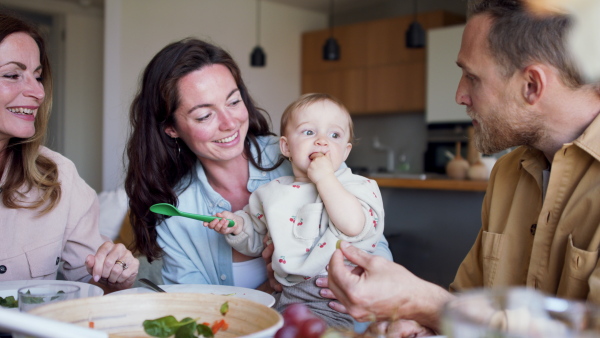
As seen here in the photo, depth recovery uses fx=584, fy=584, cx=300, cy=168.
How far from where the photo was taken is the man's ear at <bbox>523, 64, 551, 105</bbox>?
46.5 inches

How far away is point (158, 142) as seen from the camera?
6.12ft

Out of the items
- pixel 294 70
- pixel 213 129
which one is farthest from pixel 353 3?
pixel 213 129

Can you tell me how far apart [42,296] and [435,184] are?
2.84m

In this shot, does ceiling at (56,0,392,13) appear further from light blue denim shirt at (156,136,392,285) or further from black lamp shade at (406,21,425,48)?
light blue denim shirt at (156,136,392,285)

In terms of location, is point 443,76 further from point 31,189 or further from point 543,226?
point 543,226

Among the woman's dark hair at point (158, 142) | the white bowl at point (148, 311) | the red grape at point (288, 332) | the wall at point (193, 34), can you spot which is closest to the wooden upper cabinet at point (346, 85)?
the wall at point (193, 34)

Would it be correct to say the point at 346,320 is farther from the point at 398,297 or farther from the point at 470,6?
the point at 470,6

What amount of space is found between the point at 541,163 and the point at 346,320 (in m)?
0.60

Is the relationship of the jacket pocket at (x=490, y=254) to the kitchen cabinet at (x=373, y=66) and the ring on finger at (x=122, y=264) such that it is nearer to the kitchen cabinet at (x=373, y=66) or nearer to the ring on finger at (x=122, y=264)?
the ring on finger at (x=122, y=264)

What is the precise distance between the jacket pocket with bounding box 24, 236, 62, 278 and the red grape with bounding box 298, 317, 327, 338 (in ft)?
4.38

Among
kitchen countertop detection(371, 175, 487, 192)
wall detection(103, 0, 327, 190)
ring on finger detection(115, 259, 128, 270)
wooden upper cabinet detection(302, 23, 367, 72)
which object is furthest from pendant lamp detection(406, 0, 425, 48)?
ring on finger detection(115, 259, 128, 270)

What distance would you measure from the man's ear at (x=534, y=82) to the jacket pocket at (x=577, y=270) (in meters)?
0.29

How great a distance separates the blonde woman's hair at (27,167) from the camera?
178cm

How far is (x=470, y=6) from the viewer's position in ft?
4.43
